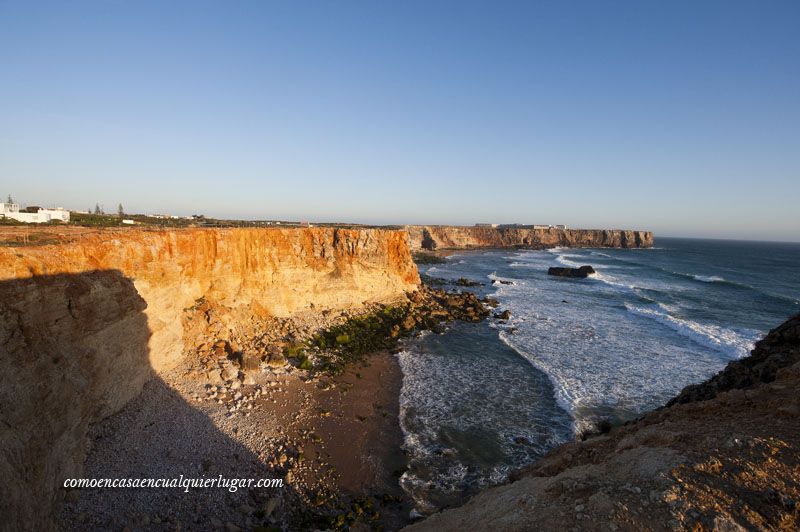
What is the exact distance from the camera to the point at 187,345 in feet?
63.0

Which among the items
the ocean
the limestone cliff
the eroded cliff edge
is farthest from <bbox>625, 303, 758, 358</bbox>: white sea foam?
the limestone cliff

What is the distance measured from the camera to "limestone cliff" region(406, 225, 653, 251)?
10939 cm

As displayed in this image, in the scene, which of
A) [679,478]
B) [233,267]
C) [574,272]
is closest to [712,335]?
[679,478]

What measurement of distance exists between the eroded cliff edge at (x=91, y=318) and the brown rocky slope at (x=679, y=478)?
9730 mm

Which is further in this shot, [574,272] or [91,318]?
[574,272]

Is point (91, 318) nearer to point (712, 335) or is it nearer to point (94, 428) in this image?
point (94, 428)

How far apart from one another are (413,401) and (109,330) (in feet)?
43.5

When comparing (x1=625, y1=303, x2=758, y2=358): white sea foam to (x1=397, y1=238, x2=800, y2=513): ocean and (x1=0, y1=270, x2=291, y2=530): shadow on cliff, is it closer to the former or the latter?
(x1=397, y1=238, x2=800, y2=513): ocean

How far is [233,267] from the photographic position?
23375 millimetres

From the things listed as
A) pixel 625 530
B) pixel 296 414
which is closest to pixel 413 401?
pixel 296 414

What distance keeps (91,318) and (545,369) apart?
74.6 ft

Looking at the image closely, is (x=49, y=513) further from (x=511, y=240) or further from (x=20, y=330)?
(x=511, y=240)

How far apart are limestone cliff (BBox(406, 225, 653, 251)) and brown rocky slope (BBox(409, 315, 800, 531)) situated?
294 feet

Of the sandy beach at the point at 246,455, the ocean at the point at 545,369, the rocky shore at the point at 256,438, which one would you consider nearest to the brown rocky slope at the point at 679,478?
the rocky shore at the point at 256,438
